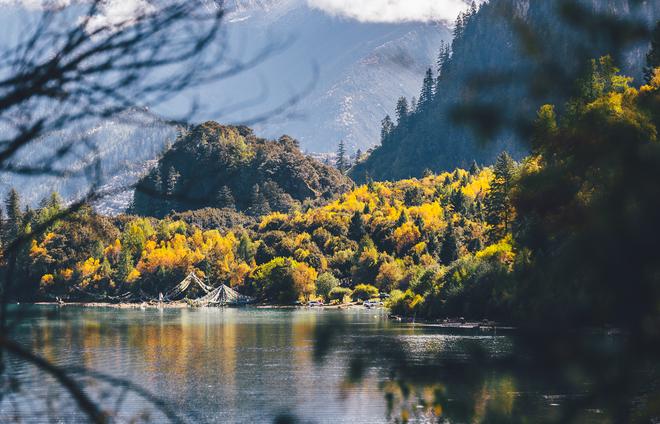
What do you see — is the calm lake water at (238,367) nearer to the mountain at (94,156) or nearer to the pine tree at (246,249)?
the mountain at (94,156)

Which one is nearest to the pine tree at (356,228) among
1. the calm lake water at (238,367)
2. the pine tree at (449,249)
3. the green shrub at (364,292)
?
the green shrub at (364,292)

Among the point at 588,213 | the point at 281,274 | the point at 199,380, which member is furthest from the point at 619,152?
the point at 281,274

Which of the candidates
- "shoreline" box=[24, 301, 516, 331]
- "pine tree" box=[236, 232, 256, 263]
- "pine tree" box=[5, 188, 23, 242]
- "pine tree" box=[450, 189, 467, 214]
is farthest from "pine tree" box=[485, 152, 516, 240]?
"pine tree" box=[5, 188, 23, 242]

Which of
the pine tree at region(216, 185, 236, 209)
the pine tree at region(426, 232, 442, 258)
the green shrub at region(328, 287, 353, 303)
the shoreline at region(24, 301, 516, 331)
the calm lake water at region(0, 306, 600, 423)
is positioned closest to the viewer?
the pine tree at region(216, 185, 236, 209)

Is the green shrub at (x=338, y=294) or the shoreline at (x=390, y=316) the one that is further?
the green shrub at (x=338, y=294)

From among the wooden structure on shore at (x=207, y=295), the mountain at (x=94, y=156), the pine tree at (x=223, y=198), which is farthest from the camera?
the wooden structure on shore at (x=207, y=295)

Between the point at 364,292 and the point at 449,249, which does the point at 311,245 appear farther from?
the point at 449,249

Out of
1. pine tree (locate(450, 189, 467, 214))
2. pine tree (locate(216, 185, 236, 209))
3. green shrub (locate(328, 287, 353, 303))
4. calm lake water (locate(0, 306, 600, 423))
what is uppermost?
pine tree (locate(450, 189, 467, 214))

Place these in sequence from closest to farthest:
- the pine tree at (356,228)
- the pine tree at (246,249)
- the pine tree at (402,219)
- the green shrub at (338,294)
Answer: the green shrub at (338,294) < the pine tree at (402,219) < the pine tree at (356,228) < the pine tree at (246,249)

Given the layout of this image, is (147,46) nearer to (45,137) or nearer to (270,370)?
(45,137)

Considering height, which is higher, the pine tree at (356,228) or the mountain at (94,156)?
the pine tree at (356,228)

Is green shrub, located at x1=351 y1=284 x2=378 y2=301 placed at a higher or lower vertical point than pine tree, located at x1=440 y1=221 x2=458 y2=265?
lower

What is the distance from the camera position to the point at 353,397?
33.1 m

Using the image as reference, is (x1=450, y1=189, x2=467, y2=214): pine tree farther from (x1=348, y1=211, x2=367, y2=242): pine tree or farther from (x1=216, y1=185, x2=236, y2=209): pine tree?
(x1=216, y1=185, x2=236, y2=209): pine tree
